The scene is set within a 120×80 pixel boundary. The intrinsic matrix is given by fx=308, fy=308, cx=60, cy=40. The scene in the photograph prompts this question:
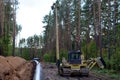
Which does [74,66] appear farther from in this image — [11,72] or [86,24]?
[86,24]

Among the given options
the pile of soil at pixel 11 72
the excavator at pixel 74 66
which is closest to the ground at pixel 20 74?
the pile of soil at pixel 11 72

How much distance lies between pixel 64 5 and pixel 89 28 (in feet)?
27.4

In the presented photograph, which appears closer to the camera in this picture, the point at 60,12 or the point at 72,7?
the point at 72,7

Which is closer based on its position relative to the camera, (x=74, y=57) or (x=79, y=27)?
(x=74, y=57)

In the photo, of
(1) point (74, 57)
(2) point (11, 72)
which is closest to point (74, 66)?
(1) point (74, 57)

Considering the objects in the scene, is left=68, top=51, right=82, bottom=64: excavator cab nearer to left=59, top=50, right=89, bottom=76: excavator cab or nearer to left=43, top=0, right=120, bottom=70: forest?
left=59, top=50, right=89, bottom=76: excavator cab

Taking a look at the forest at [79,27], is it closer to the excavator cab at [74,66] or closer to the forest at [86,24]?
the forest at [86,24]

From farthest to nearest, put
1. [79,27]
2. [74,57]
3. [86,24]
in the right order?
[86,24]
[79,27]
[74,57]

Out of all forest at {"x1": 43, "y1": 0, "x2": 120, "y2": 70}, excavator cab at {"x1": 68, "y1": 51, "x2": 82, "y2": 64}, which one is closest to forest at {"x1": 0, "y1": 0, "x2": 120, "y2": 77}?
forest at {"x1": 43, "y1": 0, "x2": 120, "y2": 70}

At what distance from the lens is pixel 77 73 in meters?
24.7

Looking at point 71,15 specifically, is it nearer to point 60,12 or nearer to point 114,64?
point 60,12

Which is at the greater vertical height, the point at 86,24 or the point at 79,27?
the point at 86,24

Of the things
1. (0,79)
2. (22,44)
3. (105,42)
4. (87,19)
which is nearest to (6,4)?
(87,19)

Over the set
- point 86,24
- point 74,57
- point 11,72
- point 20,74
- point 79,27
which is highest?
point 86,24
